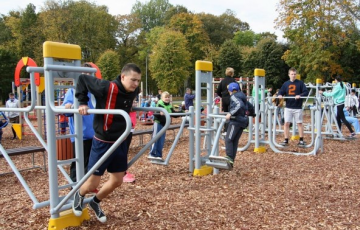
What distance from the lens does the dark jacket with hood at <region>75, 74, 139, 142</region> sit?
118 inches

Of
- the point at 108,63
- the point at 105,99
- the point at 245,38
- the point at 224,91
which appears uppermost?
the point at 245,38

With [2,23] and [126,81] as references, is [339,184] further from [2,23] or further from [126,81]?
[2,23]

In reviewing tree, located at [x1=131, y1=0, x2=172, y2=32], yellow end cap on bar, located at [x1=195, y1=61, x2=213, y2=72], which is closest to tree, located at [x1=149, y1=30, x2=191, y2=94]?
tree, located at [x1=131, y1=0, x2=172, y2=32]

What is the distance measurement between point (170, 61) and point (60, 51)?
36.3m

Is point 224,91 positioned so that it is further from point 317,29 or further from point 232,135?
point 317,29

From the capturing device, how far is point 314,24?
78.5 ft

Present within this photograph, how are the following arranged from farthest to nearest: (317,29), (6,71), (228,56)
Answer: (228,56) < (6,71) < (317,29)

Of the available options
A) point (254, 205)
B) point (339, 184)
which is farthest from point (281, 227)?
point (339, 184)

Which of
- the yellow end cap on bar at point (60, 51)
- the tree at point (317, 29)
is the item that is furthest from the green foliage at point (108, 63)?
the yellow end cap on bar at point (60, 51)

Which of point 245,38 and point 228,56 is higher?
point 245,38

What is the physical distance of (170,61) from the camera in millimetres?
39031

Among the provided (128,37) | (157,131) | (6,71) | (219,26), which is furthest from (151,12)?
(157,131)

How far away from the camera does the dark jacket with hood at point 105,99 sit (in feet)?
9.82

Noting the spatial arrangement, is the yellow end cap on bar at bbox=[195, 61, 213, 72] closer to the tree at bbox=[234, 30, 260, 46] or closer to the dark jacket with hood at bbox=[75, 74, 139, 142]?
the dark jacket with hood at bbox=[75, 74, 139, 142]
